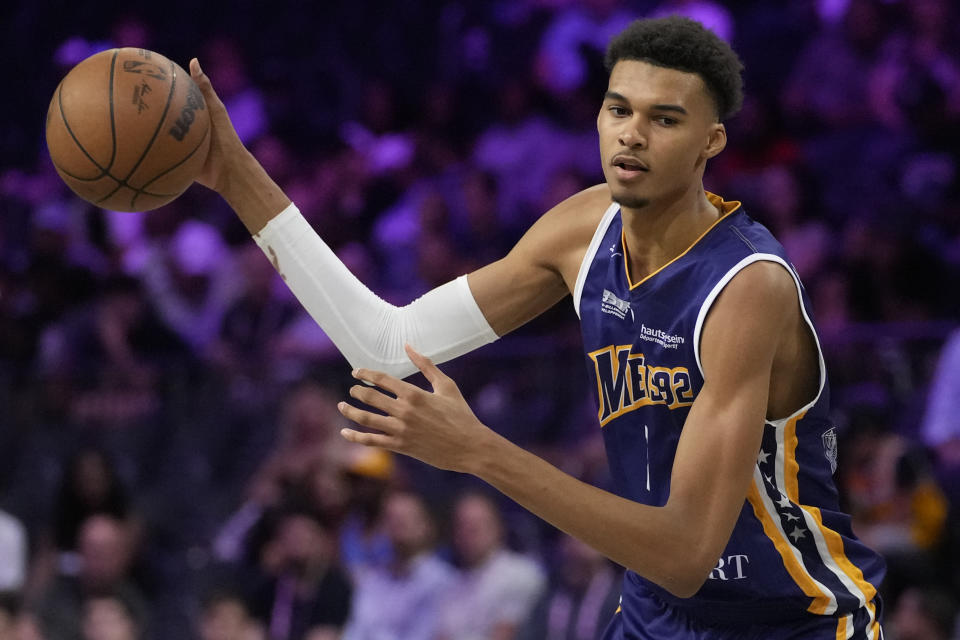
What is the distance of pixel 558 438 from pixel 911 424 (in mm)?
1720

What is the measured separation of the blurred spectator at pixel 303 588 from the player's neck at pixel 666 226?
3.80 metres

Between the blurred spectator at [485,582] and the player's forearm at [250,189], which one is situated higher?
the player's forearm at [250,189]

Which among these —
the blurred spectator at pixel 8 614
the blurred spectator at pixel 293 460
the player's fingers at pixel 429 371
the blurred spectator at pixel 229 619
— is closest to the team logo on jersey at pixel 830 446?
the player's fingers at pixel 429 371

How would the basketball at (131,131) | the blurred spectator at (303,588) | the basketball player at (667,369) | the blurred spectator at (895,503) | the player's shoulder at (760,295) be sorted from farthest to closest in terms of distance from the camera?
the blurred spectator at (303,588)
the blurred spectator at (895,503)
the basketball at (131,131)
the player's shoulder at (760,295)
the basketball player at (667,369)

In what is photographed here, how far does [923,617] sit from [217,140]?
12.2ft

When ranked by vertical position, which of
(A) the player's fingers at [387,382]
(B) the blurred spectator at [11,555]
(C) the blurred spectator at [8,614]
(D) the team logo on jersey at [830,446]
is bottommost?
(C) the blurred spectator at [8,614]

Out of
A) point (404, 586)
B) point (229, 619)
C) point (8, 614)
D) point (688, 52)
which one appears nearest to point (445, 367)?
point (404, 586)

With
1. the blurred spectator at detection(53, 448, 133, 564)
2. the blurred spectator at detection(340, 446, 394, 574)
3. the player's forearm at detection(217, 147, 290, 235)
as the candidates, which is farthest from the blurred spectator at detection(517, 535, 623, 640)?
the player's forearm at detection(217, 147, 290, 235)

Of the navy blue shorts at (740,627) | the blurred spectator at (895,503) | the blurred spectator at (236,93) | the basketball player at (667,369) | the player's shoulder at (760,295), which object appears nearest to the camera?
the basketball player at (667,369)

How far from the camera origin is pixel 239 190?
3211 millimetres

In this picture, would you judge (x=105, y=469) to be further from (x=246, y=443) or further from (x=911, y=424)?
(x=911, y=424)

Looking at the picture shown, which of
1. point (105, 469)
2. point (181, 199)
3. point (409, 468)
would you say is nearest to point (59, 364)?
point (105, 469)

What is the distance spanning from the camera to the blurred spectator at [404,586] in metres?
6.25

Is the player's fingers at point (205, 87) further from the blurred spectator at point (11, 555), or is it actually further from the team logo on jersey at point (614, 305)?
the blurred spectator at point (11, 555)
